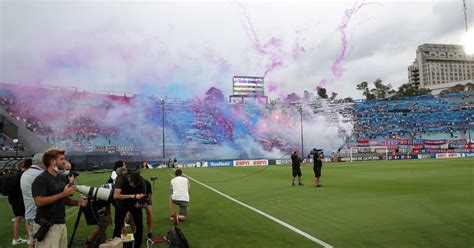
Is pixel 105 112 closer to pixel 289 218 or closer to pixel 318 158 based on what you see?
pixel 318 158

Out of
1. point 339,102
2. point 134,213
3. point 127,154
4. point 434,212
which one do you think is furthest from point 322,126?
point 134,213

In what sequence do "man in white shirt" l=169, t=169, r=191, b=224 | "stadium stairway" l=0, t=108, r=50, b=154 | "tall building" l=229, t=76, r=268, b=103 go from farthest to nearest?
"tall building" l=229, t=76, r=268, b=103 < "stadium stairway" l=0, t=108, r=50, b=154 < "man in white shirt" l=169, t=169, r=191, b=224

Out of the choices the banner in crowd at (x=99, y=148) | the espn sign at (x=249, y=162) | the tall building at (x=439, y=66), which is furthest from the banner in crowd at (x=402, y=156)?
the tall building at (x=439, y=66)

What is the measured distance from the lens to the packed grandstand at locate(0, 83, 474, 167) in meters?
51.9

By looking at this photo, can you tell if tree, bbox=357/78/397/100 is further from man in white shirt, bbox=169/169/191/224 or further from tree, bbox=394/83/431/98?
man in white shirt, bbox=169/169/191/224

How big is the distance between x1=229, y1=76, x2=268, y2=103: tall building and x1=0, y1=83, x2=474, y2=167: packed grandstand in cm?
368

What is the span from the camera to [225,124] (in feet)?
239

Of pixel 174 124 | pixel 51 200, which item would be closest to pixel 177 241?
pixel 51 200

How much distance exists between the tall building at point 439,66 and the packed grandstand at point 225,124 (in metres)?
92.5

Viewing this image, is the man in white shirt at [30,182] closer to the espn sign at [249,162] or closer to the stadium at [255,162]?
the stadium at [255,162]

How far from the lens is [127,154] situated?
55000mm

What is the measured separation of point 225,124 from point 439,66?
151 metres

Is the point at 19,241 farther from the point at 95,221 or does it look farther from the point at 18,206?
the point at 95,221

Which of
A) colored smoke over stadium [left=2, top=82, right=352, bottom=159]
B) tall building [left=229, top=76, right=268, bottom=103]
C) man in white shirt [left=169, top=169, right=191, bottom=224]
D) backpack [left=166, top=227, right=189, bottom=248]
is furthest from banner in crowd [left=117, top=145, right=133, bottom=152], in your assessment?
Result: backpack [left=166, top=227, right=189, bottom=248]
